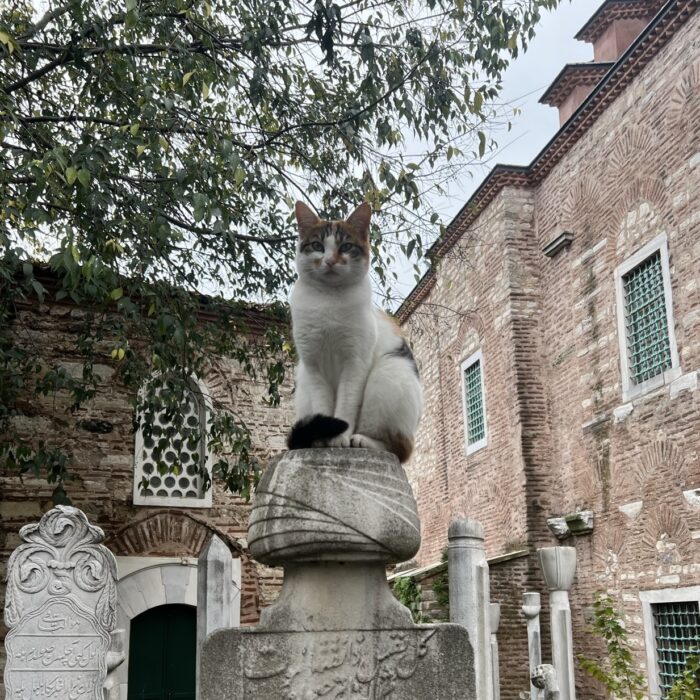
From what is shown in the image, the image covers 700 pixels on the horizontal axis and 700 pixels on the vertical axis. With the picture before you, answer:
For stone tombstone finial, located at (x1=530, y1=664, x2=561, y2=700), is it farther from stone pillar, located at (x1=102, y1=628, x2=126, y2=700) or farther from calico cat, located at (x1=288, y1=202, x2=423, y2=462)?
calico cat, located at (x1=288, y1=202, x2=423, y2=462)

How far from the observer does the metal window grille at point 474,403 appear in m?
15.4

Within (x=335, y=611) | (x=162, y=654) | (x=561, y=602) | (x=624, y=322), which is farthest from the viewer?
(x=624, y=322)

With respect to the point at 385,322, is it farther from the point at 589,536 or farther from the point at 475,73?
the point at 589,536

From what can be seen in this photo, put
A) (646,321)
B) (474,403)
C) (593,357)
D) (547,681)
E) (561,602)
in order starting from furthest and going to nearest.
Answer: (474,403) < (593,357) < (646,321) < (547,681) < (561,602)

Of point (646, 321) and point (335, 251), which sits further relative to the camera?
point (646, 321)

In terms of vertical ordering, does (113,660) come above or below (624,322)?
below

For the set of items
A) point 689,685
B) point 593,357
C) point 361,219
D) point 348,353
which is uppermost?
point 593,357

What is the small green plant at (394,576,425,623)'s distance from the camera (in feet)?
39.7

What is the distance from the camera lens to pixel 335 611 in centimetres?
248

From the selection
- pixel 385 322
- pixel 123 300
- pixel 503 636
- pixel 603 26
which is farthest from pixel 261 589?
pixel 603 26

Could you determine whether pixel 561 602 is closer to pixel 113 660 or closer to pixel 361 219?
pixel 113 660

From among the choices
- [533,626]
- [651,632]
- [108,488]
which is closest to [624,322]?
[651,632]

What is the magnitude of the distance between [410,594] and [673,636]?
4024 mm

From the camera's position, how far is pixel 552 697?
725cm
